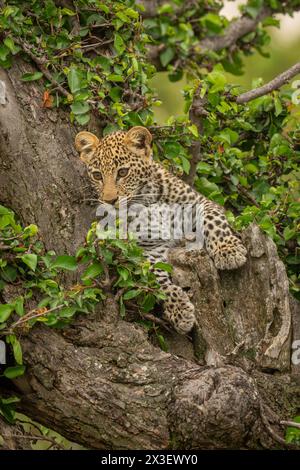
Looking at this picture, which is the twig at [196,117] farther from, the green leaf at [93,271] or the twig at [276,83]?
the green leaf at [93,271]

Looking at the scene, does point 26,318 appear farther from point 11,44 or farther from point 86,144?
point 11,44

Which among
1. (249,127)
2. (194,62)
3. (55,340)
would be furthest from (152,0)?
(55,340)

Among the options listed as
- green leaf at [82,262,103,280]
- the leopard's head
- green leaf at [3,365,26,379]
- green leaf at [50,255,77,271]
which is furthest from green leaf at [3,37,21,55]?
green leaf at [3,365,26,379]

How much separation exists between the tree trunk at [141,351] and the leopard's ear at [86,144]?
0.34 ft

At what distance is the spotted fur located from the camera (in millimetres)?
8094

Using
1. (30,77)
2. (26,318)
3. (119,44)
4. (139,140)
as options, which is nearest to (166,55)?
(119,44)

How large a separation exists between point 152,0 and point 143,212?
155 inches

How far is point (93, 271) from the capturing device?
22.8ft

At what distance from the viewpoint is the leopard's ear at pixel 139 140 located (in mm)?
8320

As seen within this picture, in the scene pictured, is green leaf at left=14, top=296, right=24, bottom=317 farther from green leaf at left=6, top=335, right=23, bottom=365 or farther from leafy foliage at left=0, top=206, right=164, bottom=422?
green leaf at left=6, top=335, right=23, bottom=365

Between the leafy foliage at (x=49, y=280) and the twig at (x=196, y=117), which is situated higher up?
the twig at (x=196, y=117)

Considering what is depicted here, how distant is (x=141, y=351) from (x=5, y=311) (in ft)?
3.34

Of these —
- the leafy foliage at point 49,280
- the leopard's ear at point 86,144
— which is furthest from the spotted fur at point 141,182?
the leafy foliage at point 49,280

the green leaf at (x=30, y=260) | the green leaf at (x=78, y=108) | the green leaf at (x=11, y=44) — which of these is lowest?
the green leaf at (x=30, y=260)
